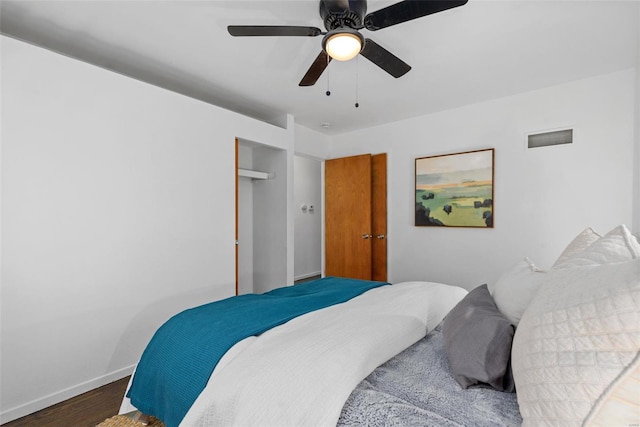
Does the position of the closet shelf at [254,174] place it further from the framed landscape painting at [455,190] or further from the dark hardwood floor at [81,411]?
the dark hardwood floor at [81,411]

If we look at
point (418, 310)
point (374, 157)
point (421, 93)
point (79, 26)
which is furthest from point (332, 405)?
point (374, 157)

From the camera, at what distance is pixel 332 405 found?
3.11 feet

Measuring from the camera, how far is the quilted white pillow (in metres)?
0.65

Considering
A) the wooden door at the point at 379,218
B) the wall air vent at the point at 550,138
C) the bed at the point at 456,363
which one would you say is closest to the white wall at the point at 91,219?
the bed at the point at 456,363

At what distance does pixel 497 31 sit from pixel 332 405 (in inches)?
102

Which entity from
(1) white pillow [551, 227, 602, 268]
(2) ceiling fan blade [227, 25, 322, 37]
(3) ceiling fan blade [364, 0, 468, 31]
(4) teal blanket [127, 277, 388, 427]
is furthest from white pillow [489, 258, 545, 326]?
(2) ceiling fan blade [227, 25, 322, 37]

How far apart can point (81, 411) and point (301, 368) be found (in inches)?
77.3

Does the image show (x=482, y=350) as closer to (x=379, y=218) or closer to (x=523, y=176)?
(x=523, y=176)

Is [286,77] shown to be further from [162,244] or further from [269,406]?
[269,406]

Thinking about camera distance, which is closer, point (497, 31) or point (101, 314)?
point (497, 31)

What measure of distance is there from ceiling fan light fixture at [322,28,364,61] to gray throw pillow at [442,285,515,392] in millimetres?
1544

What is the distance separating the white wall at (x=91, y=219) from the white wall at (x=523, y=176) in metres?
2.42

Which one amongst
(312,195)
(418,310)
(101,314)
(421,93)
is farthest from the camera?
(312,195)

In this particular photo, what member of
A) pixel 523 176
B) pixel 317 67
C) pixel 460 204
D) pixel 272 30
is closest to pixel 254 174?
pixel 317 67
